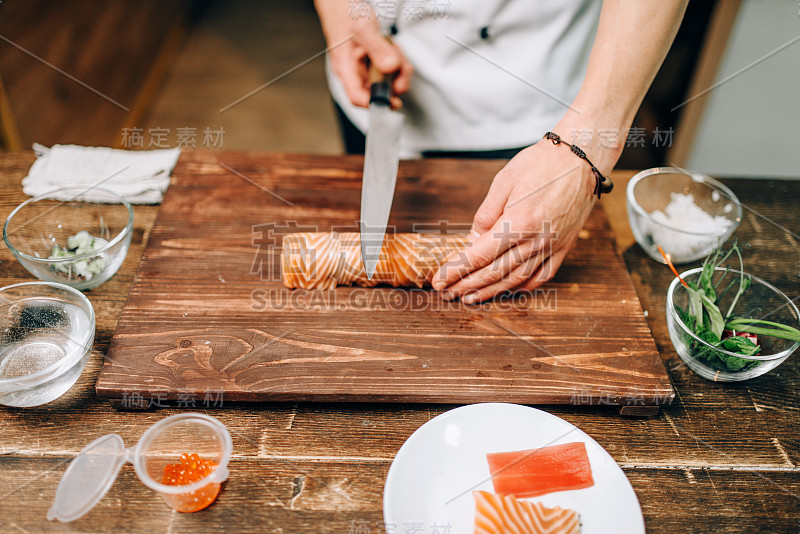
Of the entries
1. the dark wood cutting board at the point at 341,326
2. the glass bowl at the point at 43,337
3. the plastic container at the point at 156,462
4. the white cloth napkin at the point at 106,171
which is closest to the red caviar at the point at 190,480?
the plastic container at the point at 156,462

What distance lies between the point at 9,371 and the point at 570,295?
1321 millimetres

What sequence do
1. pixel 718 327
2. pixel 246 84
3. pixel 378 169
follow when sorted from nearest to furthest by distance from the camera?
pixel 718 327
pixel 378 169
pixel 246 84

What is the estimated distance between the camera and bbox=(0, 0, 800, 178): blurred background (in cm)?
283

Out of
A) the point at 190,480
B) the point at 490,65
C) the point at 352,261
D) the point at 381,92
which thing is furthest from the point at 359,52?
the point at 190,480

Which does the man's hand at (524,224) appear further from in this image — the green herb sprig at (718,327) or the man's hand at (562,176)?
the green herb sprig at (718,327)

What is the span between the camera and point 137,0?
398cm

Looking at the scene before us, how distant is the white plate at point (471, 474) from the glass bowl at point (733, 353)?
0.36 meters

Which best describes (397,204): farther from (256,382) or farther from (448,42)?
(256,382)

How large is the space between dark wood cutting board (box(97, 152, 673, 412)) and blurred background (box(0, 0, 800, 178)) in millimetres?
614

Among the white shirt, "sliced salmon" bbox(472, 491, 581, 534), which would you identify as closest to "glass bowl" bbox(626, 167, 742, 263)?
the white shirt

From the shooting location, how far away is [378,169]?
149cm

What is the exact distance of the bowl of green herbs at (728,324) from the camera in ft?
4.09

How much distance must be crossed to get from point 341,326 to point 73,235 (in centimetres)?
81

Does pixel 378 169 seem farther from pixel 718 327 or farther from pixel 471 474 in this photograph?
pixel 718 327
